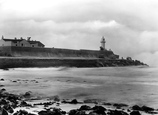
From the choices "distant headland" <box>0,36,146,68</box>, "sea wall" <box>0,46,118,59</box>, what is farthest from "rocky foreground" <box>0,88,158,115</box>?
"sea wall" <box>0,46,118,59</box>

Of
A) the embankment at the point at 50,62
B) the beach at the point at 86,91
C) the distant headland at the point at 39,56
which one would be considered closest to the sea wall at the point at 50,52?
the distant headland at the point at 39,56

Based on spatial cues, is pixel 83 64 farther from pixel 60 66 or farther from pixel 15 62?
pixel 15 62

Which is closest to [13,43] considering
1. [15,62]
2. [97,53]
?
[15,62]

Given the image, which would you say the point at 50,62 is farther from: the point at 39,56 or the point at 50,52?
the point at 50,52

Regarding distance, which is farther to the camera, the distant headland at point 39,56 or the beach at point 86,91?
the distant headland at point 39,56

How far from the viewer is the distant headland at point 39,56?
5024cm

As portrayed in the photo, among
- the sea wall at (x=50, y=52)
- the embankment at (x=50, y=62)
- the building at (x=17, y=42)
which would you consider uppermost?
the building at (x=17, y=42)

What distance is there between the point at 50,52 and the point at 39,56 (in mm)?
6350

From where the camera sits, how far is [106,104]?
12617 millimetres

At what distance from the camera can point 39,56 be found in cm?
6488

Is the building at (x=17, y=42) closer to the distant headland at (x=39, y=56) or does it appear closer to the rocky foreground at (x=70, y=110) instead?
the distant headland at (x=39, y=56)

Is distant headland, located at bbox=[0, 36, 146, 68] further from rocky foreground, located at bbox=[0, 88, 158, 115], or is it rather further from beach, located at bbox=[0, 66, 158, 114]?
rocky foreground, located at bbox=[0, 88, 158, 115]

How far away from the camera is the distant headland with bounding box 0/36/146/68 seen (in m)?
50.2

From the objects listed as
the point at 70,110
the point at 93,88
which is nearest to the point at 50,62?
the point at 93,88
